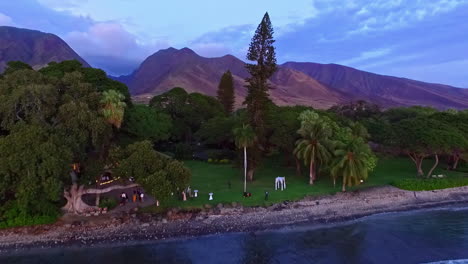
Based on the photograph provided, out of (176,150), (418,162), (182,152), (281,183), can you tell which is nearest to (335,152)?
(281,183)

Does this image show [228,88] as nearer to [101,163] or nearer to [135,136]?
[135,136]

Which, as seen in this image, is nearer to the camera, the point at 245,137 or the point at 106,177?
the point at 245,137

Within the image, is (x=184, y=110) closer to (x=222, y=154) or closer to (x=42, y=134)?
(x=222, y=154)

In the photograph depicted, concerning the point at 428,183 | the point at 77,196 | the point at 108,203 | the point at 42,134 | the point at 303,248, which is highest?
the point at 42,134

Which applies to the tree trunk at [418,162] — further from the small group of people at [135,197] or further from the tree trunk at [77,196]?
the tree trunk at [77,196]

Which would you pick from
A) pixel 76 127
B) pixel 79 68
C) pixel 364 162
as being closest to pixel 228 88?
pixel 79 68

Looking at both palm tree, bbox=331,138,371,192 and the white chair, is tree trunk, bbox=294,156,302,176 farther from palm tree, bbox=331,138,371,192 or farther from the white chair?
palm tree, bbox=331,138,371,192

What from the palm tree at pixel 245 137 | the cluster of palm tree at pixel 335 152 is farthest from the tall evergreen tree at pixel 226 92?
the palm tree at pixel 245 137
